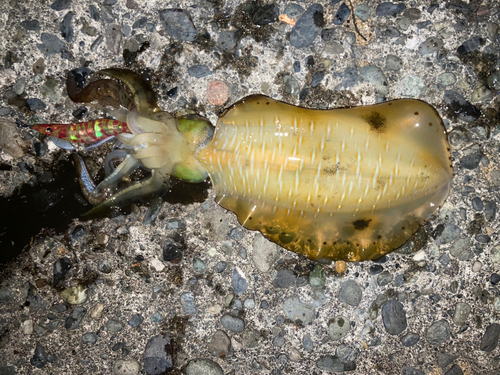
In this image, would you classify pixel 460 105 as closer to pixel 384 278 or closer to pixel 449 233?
pixel 449 233

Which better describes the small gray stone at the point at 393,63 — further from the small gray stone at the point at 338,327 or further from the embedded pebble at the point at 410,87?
the small gray stone at the point at 338,327

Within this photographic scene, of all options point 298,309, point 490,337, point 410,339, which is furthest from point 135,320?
point 490,337

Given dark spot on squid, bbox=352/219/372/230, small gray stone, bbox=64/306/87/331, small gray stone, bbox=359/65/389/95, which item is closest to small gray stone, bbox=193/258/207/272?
small gray stone, bbox=64/306/87/331

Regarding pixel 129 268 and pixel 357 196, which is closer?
pixel 357 196

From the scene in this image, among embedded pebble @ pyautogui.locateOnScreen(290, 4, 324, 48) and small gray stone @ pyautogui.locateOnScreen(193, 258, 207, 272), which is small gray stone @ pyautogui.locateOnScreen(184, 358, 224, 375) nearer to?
small gray stone @ pyautogui.locateOnScreen(193, 258, 207, 272)

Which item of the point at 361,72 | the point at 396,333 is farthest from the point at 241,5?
the point at 396,333

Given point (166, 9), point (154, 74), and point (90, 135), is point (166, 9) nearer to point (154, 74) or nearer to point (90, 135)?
point (154, 74)

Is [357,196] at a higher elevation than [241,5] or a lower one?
lower
